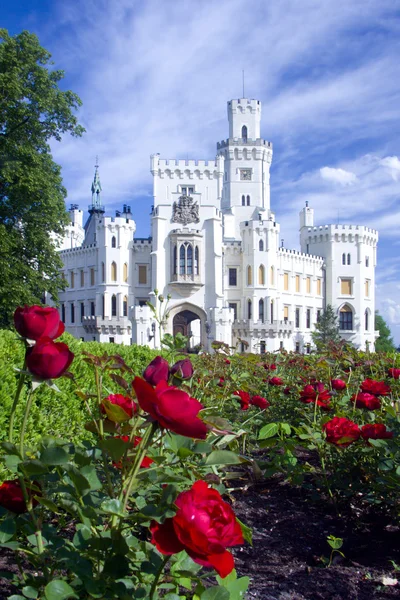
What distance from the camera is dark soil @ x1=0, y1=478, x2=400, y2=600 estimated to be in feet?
8.09

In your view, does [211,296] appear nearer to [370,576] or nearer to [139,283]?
[139,283]

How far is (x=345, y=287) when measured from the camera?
158ft

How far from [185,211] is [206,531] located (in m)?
37.8

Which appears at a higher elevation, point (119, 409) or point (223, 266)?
point (223, 266)

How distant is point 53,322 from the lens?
1.56m

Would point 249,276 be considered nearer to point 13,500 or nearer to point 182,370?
point 182,370

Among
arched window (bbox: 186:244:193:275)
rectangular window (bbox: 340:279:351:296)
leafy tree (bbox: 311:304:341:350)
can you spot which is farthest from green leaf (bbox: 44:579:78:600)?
rectangular window (bbox: 340:279:351:296)

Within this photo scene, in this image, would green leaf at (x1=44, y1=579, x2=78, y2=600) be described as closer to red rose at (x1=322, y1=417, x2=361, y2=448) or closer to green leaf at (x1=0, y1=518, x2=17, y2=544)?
green leaf at (x1=0, y1=518, x2=17, y2=544)

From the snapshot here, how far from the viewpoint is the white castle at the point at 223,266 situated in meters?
37.9

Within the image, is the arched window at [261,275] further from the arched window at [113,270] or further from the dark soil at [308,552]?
the dark soil at [308,552]

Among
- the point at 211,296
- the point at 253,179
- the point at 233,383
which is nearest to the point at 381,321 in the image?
the point at 253,179

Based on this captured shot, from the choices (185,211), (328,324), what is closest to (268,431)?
(185,211)

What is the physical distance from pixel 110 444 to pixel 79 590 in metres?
0.44

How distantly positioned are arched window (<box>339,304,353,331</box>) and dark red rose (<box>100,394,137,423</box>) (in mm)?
46881
